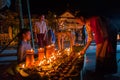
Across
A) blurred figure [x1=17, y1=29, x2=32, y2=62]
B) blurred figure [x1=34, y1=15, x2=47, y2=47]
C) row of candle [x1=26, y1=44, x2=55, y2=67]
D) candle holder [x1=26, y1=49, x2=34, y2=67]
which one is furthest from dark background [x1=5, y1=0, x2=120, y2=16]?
candle holder [x1=26, y1=49, x2=34, y2=67]

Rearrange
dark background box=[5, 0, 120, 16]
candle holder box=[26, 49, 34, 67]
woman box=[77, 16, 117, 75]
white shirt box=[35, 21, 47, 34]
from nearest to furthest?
candle holder box=[26, 49, 34, 67]
woman box=[77, 16, 117, 75]
white shirt box=[35, 21, 47, 34]
dark background box=[5, 0, 120, 16]

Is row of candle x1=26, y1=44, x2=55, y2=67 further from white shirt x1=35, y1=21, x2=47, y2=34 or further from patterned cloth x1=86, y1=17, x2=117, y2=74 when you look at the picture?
white shirt x1=35, y1=21, x2=47, y2=34

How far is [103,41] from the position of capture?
639 cm

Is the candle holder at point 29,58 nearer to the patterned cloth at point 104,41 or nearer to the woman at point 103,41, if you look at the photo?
the woman at point 103,41

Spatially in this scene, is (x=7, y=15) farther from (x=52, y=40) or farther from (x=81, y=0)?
(x=81, y=0)

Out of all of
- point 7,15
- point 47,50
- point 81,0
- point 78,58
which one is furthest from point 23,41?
point 81,0

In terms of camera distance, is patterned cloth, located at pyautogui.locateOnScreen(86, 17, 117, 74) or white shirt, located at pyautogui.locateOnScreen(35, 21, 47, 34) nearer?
patterned cloth, located at pyautogui.locateOnScreen(86, 17, 117, 74)

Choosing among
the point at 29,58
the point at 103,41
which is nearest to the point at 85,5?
the point at 103,41

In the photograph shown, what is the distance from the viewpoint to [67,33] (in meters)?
10.8

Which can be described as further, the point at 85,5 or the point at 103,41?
the point at 85,5

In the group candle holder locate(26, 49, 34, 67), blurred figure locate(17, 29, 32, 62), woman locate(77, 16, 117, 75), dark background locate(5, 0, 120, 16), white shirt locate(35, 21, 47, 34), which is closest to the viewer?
candle holder locate(26, 49, 34, 67)

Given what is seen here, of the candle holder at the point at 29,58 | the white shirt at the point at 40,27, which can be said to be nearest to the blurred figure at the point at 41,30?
the white shirt at the point at 40,27

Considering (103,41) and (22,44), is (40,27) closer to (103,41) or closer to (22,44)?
(103,41)

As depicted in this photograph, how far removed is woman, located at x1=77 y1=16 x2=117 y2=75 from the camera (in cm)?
624
